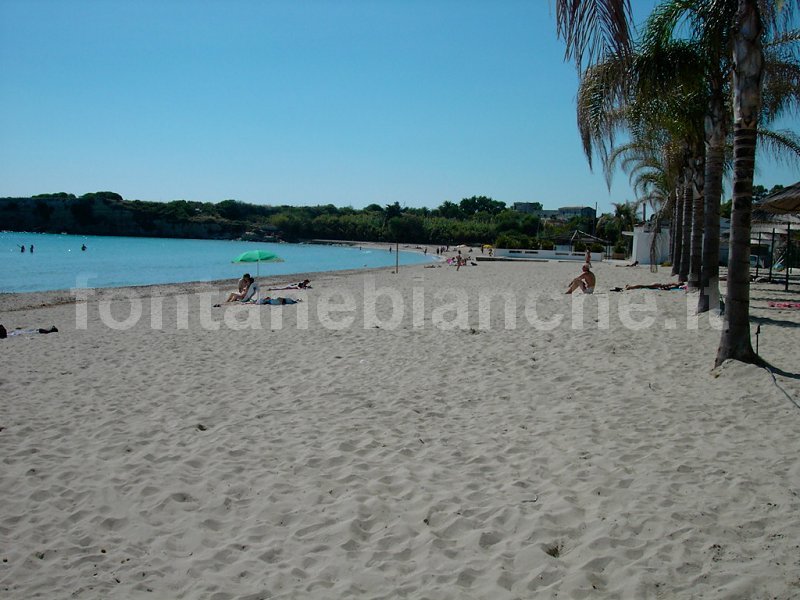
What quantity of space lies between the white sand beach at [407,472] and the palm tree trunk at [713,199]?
205cm

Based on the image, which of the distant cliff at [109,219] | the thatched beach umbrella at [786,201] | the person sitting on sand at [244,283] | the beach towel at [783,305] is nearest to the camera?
the beach towel at [783,305]

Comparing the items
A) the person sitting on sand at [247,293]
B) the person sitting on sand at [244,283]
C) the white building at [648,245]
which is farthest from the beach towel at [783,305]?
the white building at [648,245]

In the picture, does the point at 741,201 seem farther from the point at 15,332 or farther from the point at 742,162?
the point at 15,332

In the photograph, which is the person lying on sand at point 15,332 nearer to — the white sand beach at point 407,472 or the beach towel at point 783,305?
the white sand beach at point 407,472

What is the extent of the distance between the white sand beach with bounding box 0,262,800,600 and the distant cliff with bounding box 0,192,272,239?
131m

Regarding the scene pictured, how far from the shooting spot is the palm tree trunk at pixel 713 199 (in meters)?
10.9

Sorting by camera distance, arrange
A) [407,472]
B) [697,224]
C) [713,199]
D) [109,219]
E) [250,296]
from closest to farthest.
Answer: [407,472] → [713,199] → [697,224] → [250,296] → [109,219]

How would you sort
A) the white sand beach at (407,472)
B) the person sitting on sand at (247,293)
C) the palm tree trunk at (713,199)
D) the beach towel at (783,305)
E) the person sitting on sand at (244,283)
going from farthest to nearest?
the person sitting on sand at (244,283), the person sitting on sand at (247,293), the beach towel at (783,305), the palm tree trunk at (713,199), the white sand beach at (407,472)

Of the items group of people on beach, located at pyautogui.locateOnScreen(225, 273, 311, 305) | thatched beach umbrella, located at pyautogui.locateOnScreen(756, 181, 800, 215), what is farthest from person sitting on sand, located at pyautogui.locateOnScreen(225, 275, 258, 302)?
thatched beach umbrella, located at pyautogui.locateOnScreen(756, 181, 800, 215)

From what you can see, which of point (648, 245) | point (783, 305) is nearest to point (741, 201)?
point (783, 305)

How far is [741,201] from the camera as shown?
23.2ft

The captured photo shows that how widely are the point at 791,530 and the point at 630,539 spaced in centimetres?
93

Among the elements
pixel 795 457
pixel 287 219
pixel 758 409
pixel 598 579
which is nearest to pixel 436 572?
pixel 598 579

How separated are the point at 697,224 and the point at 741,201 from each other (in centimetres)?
872
